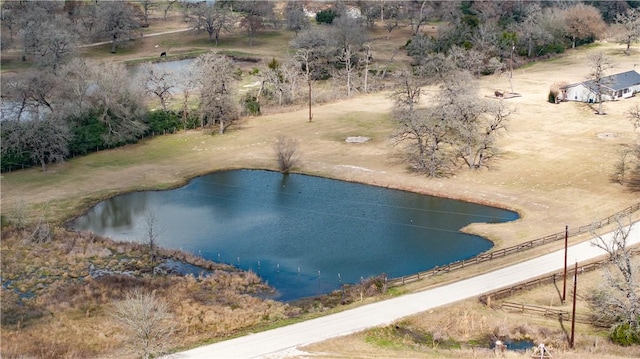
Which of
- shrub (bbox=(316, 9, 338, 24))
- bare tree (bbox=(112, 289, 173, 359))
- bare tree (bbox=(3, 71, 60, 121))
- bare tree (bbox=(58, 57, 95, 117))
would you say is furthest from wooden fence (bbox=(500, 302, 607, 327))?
shrub (bbox=(316, 9, 338, 24))

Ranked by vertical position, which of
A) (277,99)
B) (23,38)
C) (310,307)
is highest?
(23,38)

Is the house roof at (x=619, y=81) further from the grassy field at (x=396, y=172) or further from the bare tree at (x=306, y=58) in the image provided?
the bare tree at (x=306, y=58)

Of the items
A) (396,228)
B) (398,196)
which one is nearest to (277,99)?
(398,196)

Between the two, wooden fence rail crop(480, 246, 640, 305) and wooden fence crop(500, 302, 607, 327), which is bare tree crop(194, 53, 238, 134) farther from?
wooden fence crop(500, 302, 607, 327)

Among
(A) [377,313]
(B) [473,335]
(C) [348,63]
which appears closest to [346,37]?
(C) [348,63]

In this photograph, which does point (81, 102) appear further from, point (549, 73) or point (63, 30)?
point (549, 73)

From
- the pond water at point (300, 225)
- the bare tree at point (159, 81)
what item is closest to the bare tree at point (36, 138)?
the pond water at point (300, 225)

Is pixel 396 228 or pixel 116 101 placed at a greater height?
pixel 116 101

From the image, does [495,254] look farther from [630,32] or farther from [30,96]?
[630,32]
